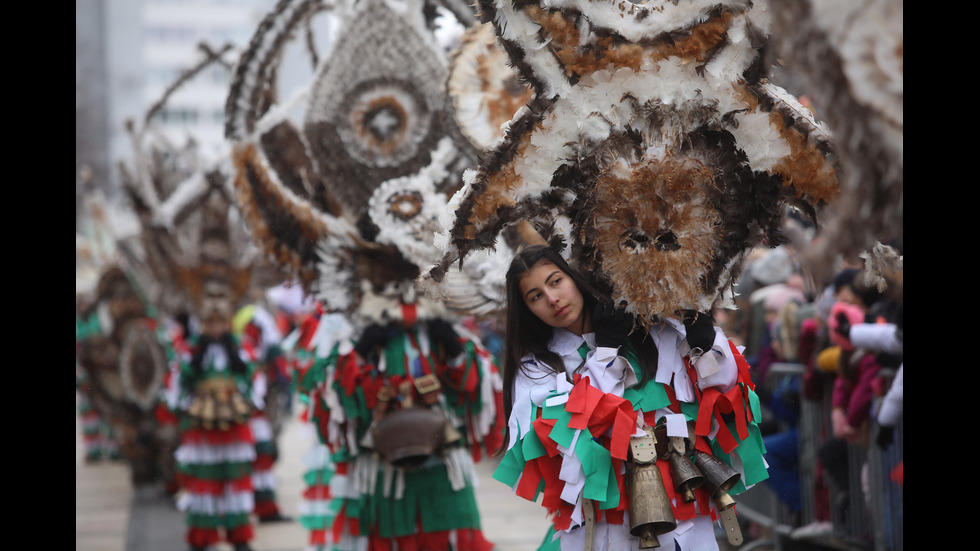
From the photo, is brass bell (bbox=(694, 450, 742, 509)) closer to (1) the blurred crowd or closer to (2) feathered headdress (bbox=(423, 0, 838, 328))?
(2) feathered headdress (bbox=(423, 0, 838, 328))

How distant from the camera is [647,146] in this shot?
2.52m

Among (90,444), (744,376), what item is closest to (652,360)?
(744,376)

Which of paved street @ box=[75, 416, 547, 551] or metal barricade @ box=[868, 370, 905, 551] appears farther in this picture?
paved street @ box=[75, 416, 547, 551]

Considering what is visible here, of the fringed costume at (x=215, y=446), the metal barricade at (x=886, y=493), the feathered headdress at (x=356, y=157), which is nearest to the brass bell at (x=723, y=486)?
the metal barricade at (x=886, y=493)

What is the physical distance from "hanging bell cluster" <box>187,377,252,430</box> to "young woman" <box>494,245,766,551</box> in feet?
13.1

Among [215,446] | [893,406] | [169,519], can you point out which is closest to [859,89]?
[893,406]

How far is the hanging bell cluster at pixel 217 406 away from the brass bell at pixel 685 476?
4.36 metres

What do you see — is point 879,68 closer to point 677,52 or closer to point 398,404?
point 677,52

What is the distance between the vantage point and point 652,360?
2.66 meters

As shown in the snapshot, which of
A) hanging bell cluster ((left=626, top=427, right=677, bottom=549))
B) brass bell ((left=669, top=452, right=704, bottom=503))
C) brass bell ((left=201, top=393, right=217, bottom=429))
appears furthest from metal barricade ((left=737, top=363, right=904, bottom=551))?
brass bell ((left=201, top=393, right=217, bottom=429))

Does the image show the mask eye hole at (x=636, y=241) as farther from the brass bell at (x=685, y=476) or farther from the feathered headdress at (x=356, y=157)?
the feathered headdress at (x=356, y=157)

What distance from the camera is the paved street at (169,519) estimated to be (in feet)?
21.4

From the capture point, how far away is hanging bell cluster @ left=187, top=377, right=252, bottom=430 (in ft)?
20.6

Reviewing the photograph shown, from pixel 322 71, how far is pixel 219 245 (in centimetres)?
238
